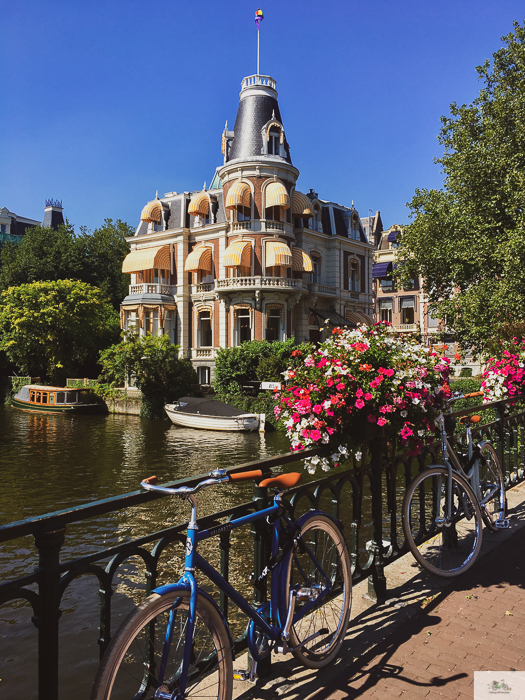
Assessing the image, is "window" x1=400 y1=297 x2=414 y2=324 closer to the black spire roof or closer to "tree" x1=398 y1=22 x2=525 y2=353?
the black spire roof

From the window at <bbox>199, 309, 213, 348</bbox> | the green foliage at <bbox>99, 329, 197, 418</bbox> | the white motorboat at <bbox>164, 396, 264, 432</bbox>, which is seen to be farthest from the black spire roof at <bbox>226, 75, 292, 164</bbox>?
the white motorboat at <bbox>164, 396, 264, 432</bbox>

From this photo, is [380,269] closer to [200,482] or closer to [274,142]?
[274,142]

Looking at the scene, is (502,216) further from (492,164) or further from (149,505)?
(149,505)

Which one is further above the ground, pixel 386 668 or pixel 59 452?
pixel 386 668

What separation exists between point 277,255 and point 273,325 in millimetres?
4516

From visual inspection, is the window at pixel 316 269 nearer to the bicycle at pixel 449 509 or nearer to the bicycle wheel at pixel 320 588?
the bicycle at pixel 449 509

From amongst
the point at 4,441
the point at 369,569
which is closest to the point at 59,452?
the point at 4,441

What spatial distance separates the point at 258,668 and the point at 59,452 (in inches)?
798

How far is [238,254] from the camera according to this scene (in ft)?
108

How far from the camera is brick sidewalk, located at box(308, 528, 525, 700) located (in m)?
2.95

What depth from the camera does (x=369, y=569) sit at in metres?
4.03

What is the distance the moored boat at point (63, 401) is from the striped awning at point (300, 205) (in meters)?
18.6

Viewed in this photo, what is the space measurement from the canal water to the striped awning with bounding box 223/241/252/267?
1106cm

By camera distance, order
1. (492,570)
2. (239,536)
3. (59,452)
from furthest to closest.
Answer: (59,452) < (239,536) < (492,570)
